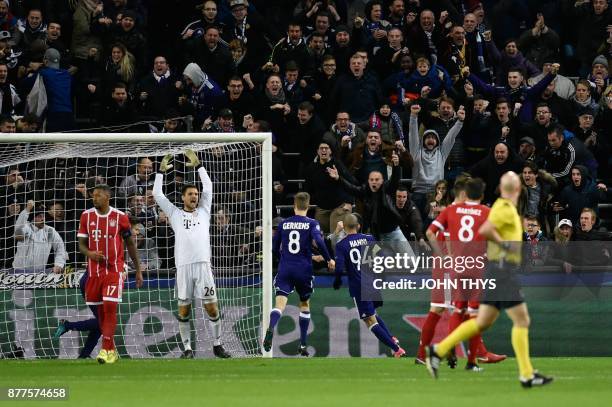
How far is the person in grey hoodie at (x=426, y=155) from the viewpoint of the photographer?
770 inches

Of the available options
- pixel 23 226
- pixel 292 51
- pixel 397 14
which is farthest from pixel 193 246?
pixel 397 14

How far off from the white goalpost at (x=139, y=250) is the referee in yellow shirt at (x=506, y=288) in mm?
5915

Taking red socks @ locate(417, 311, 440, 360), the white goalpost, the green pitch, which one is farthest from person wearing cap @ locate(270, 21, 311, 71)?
red socks @ locate(417, 311, 440, 360)

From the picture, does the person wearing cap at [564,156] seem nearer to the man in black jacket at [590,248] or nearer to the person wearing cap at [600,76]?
the man in black jacket at [590,248]

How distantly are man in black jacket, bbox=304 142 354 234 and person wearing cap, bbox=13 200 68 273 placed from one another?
3.88m

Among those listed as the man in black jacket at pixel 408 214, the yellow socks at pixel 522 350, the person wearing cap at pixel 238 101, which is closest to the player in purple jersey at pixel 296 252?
the man in black jacket at pixel 408 214

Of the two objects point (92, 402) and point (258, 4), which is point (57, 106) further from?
point (92, 402)

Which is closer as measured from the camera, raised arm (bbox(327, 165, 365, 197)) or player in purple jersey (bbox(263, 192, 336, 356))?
player in purple jersey (bbox(263, 192, 336, 356))

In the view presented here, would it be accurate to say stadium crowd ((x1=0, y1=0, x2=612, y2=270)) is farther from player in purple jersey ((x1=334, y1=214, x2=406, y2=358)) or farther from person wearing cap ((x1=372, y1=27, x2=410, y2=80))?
player in purple jersey ((x1=334, y1=214, x2=406, y2=358))

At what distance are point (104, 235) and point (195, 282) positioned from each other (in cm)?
167

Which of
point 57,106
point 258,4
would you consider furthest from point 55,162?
point 258,4

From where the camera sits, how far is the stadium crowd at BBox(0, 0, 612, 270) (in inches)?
728

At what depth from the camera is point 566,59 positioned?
2308 centimetres

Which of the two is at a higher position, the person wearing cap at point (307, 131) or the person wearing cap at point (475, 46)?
the person wearing cap at point (475, 46)
